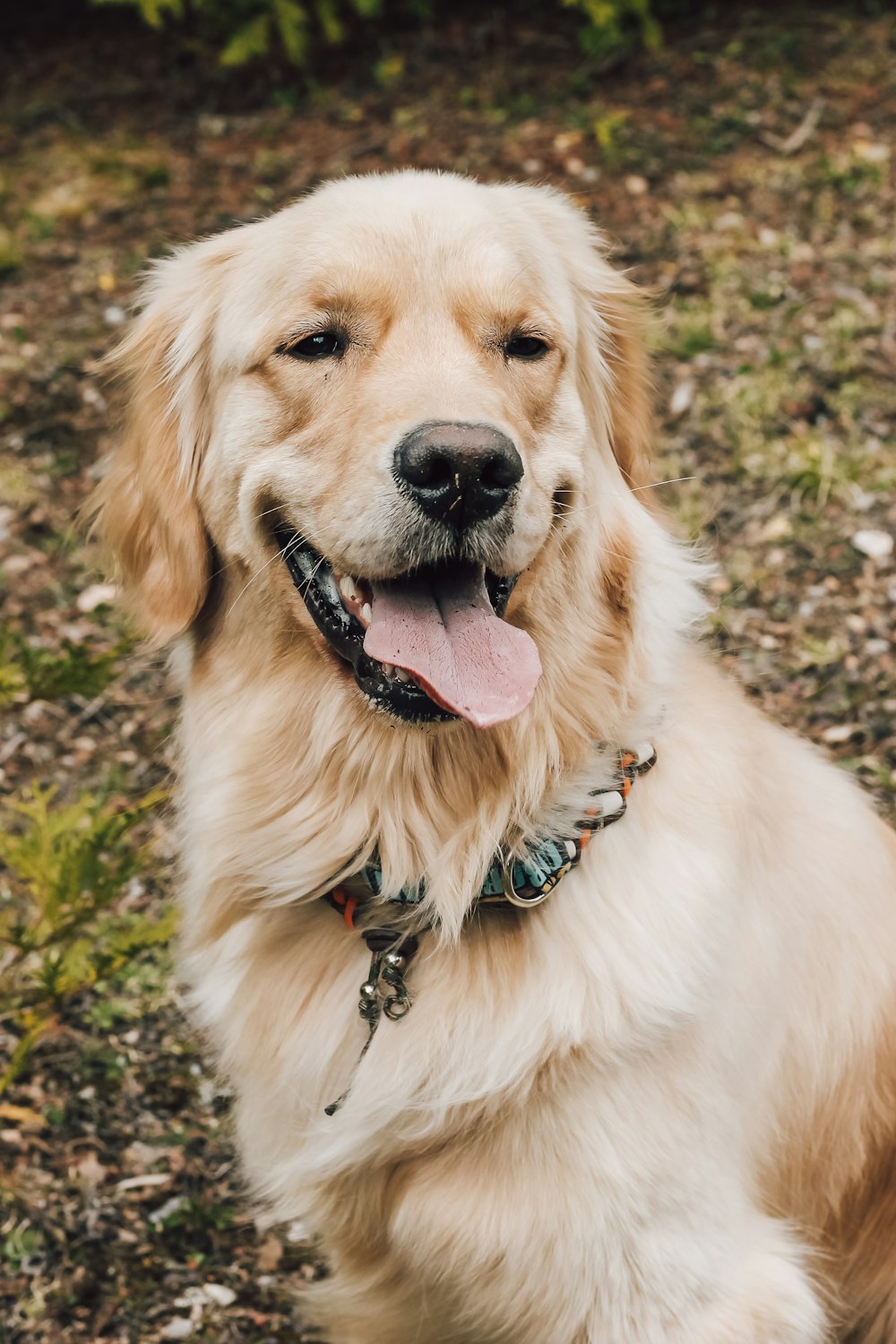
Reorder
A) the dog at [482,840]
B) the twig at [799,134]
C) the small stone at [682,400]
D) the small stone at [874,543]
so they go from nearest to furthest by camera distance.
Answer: the dog at [482,840]
the small stone at [874,543]
the small stone at [682,400]
the twig at [799,134]

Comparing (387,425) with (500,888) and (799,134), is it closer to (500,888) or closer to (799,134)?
(500,888)

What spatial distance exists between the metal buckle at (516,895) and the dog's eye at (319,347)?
0.96m

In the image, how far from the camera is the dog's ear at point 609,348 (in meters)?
2.58

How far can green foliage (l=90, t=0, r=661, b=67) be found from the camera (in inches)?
221

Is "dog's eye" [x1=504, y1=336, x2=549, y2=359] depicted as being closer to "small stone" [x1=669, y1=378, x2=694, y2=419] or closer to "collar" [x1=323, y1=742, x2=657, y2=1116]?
"collar" [x1=323, y1=742, x2=657, y2=1116]

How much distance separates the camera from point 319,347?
2271 mm

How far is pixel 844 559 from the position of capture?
4.31 m

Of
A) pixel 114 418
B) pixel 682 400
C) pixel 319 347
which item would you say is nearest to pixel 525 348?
pixel 319 347

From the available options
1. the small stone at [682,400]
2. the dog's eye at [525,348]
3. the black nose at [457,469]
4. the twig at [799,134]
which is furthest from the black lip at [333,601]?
the twig at [799,134]

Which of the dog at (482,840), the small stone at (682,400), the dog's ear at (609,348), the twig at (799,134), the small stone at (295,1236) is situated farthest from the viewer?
the twig at (799,134)

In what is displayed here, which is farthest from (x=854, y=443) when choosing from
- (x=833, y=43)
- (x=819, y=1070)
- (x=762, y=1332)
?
(x=762, y=1332)

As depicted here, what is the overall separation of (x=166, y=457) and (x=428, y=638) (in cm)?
78

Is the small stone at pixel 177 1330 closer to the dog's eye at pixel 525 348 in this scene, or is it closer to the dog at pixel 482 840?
the dog at pixel 482 840

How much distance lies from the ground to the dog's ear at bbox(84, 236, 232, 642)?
0.14 m
